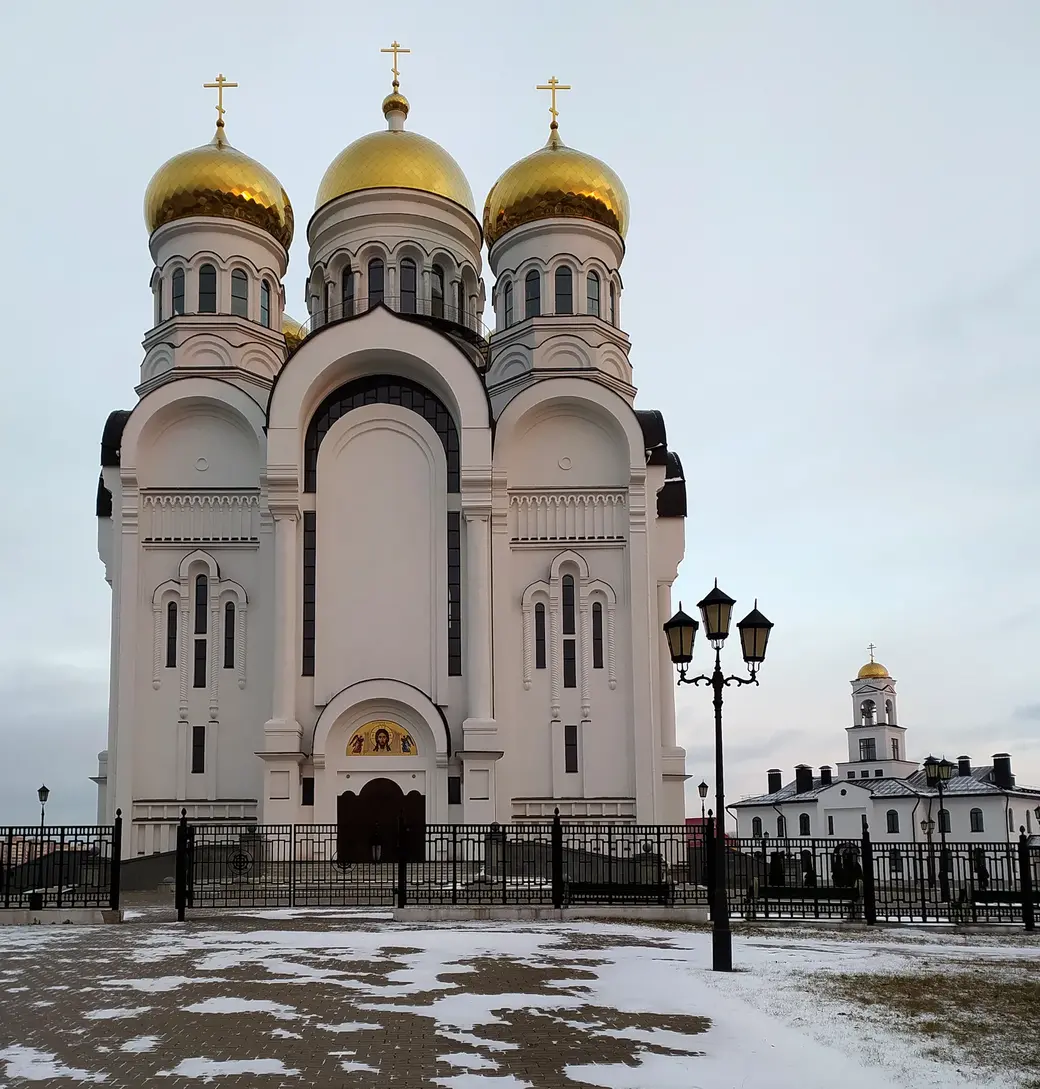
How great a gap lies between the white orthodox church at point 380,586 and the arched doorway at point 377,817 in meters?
0.07

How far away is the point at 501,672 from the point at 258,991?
16290 mm

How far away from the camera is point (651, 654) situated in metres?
25.0

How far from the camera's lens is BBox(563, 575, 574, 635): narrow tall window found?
82.9 ft

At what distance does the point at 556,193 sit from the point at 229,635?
11.9m

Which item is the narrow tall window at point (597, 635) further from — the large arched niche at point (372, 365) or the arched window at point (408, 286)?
the arched window at point (408, 286)

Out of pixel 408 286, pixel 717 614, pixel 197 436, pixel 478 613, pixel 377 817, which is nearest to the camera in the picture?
pixel 717 614

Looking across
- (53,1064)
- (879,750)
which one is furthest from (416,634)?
(879,750)

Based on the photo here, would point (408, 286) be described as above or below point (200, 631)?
above

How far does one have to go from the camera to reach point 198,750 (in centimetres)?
2483

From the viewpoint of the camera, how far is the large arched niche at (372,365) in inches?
971

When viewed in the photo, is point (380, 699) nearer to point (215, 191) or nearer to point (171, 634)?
point (171, 634)

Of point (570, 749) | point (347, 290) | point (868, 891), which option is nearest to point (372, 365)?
point (347, 290)

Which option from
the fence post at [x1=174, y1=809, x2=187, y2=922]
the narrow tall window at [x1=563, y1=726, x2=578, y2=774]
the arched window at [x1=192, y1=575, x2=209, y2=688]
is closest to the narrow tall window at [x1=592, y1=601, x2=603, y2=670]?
the narrow tall window at [x1=563, y1=726, x2=578, y2=774]

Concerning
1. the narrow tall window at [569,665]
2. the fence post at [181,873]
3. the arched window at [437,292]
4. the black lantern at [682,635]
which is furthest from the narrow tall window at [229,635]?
the black lantern at [682,635]
